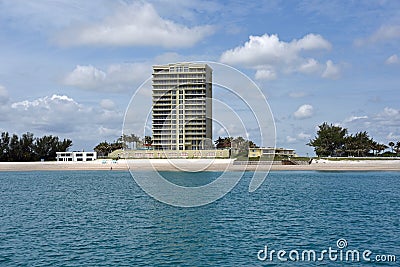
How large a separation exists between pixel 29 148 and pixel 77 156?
1691 cm

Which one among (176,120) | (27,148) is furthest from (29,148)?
(176,120)

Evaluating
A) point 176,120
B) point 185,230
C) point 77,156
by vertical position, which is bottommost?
point 185,230

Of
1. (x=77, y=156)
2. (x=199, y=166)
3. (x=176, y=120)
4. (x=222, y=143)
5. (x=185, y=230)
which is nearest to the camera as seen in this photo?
(x=185, y=230)

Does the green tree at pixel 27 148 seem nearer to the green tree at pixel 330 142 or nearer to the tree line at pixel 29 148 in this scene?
the tree line at pixel 29 148

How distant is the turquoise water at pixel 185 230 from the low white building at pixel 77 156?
103889 millimetres

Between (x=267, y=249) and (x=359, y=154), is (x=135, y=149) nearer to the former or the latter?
(x=359, y=154)

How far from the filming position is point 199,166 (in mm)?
117688

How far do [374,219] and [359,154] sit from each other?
135445 mm

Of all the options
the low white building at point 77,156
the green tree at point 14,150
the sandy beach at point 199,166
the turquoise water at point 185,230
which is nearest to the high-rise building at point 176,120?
the sandy beach at point 199,166

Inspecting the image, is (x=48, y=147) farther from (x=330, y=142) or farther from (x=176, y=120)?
(x=330, y=142)

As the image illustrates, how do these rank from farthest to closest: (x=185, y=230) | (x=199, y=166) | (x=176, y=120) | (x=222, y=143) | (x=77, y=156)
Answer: (x=222, y=143), (x=77, y=156), (x=199, y=166), (x=176, y=120), (x=185, y=230)

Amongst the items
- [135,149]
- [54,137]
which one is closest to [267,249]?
[135,149]

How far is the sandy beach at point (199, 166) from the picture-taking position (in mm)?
113688

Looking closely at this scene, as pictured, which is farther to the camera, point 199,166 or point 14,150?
point 14,150
